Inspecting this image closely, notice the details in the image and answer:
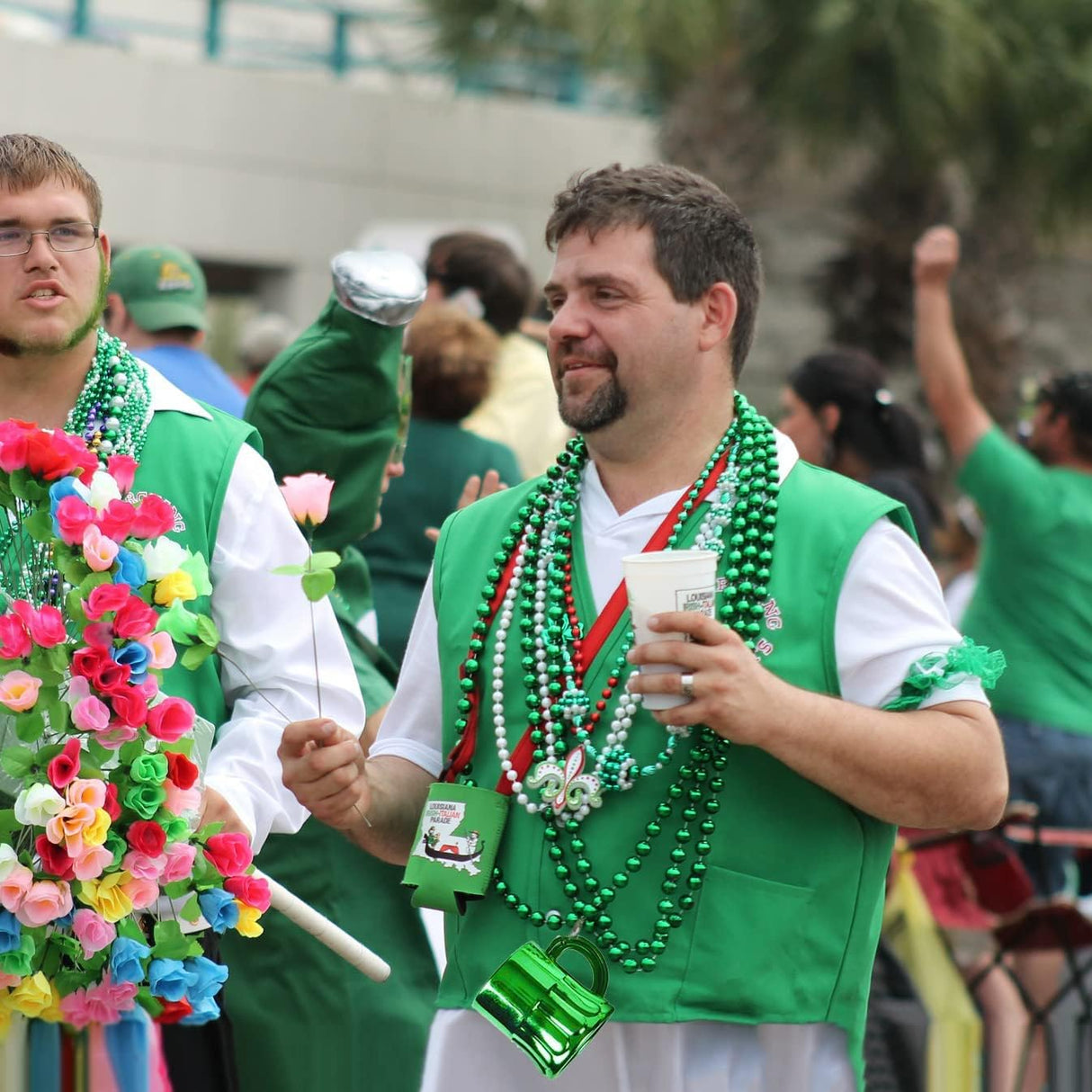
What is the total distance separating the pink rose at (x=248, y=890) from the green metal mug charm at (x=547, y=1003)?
360 millimetres

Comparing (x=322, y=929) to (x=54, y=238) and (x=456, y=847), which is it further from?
(x=54, y=238)

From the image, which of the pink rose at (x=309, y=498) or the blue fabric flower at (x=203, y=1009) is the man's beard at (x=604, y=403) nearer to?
the pink rose at (x=309, y=498)

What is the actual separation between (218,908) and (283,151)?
490 inches

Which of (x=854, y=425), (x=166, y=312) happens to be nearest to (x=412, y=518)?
(x=166, y=312)

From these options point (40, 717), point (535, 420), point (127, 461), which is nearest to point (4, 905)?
point (40, 717)

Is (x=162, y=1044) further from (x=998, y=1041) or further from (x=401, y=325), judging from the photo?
(x=998, y=1041)

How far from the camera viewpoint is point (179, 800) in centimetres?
256

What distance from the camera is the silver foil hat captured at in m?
3.84

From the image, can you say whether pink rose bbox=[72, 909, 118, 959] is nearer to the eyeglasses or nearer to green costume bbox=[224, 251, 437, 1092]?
the eyeglasses

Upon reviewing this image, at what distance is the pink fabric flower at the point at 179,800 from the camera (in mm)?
2555

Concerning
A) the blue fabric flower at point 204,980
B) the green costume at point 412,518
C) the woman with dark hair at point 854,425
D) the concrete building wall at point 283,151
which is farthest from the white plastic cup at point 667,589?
the concrete building wall at point 283,151

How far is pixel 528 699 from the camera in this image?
2.89 metres

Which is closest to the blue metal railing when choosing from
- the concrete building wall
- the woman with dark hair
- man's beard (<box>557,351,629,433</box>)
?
the concrete building wall

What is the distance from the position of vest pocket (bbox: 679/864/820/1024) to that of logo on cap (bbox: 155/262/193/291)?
298 cm
